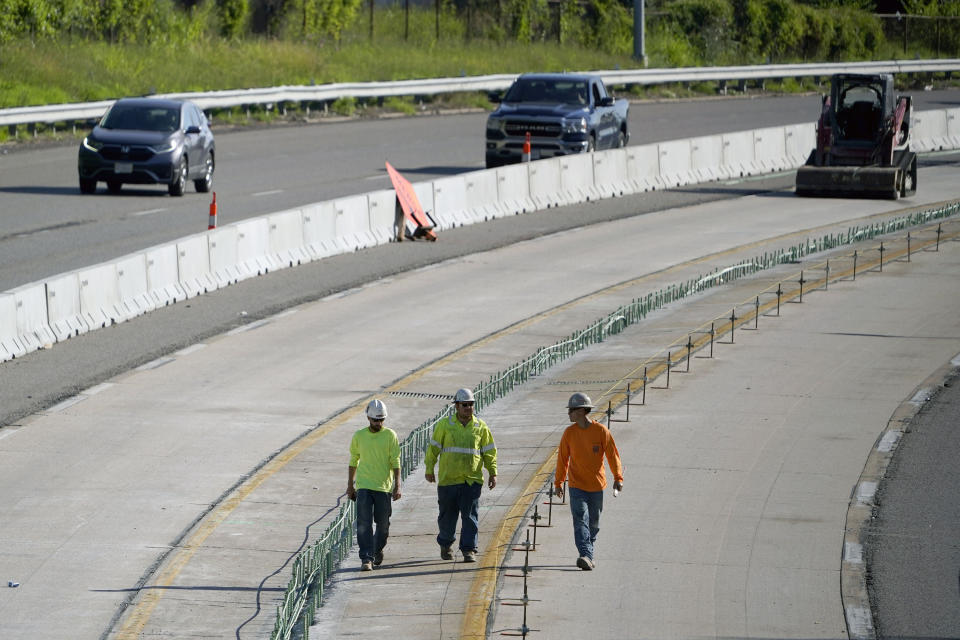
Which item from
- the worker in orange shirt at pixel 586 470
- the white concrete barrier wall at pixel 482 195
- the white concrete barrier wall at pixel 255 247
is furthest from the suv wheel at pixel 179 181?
the worker in orange shirt at pixel 586 470

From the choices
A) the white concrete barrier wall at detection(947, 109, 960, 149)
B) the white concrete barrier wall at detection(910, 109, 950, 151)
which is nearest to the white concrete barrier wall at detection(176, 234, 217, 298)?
the white concrete barrier wall at detection(910, 109, 950, 151)

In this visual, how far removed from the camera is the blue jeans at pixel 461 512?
12211 millimetres

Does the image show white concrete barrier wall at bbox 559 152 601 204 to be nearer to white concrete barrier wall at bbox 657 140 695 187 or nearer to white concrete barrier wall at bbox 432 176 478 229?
white concrete barrier wall at bbox 657 140 695 187

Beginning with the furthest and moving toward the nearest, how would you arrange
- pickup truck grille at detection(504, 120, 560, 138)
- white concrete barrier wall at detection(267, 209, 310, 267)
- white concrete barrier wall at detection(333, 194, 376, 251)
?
pickup truck grille at detection(504, 120, 560, 138) → white concrete barrier wall at detection(333, 194, 376, 251) → white concrete barrier wall at detection(267, 209, 310, 267)

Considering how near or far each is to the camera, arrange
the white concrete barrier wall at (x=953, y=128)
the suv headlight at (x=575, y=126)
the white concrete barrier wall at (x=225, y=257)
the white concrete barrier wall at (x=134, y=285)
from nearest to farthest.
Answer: the white concrete barrier wall at (x=134, y=285) → the white concrete barrier wall at (x=225, y=257) → the suv headlight at (x=575, y=126) → the white concrete barrier wall at (x=953, y=128)

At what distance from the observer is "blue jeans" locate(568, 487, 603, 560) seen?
11.9 meters

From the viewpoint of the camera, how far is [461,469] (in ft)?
39.9

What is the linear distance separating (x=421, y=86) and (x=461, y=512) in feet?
126

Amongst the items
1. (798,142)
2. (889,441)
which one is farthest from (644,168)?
(889,441)

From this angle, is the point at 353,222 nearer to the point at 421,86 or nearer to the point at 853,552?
the point at 853,552

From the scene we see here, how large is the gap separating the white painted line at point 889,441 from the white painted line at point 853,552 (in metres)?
3.07

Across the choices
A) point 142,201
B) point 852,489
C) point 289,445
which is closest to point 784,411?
point 852,489

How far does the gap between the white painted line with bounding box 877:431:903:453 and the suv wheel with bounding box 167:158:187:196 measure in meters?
17.7

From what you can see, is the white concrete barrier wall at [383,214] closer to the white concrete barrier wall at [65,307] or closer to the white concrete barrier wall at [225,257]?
the white concrete barrier wall at [225,257]
